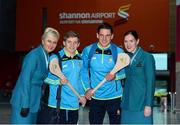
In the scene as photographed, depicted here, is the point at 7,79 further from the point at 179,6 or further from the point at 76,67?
the point at 76,67

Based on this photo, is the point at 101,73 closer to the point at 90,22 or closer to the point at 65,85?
the point at 65,85

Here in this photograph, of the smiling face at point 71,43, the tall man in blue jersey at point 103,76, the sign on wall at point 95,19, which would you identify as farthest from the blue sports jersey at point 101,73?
the sign on wall at point 95,19

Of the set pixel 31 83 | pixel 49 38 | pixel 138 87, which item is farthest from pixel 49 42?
pixel 138 87

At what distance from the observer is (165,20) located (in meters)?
21.1

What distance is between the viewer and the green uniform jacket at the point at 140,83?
4441 mm

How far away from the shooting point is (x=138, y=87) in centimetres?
447

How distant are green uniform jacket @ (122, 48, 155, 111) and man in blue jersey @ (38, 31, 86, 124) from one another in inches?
22.1

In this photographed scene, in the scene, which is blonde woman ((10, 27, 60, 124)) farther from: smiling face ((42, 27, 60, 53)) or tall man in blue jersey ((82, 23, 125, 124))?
tall man in blue jersey ((82, 23, 125, 124))

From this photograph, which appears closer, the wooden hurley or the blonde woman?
the blonde woman

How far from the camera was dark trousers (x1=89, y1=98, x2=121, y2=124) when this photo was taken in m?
4.73

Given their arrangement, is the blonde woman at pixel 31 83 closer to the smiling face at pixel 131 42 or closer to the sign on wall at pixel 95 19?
the smiling face at pixel 131 42

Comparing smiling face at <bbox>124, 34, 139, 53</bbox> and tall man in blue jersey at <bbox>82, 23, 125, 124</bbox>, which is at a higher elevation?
smiling face at <bbox>124, 34, 139, 53</bbox>

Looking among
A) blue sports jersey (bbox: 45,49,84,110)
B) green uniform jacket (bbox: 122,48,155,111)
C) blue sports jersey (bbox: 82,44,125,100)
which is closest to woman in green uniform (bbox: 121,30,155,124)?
green uniform jacket (bbox: 122,48,155,111)

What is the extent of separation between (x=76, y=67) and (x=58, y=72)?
0.22 m
